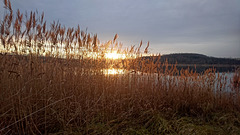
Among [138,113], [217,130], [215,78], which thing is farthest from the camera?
[215,78]

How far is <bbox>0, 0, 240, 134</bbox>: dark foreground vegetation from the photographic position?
8.64 feet

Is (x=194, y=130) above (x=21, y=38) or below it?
below

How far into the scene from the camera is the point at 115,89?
11.9ft

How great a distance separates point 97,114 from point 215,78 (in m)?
3.36

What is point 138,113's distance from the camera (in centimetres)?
314

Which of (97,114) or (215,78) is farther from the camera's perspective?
(215,78)

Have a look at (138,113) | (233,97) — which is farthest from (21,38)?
(233,97)

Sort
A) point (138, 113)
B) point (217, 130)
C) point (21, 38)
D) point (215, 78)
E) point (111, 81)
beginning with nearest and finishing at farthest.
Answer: point (217, 130) < point (21, 38) < point (138, 113) < point (111, 81) < point (215, 78)

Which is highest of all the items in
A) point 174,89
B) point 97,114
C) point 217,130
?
point 174,89

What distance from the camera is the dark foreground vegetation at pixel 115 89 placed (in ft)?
8.64

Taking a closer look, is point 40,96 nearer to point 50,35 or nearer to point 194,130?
point 50,35

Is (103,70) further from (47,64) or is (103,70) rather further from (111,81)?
(47,64)

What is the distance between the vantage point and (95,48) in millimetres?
3947

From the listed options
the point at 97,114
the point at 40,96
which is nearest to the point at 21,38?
the point at 40,96
